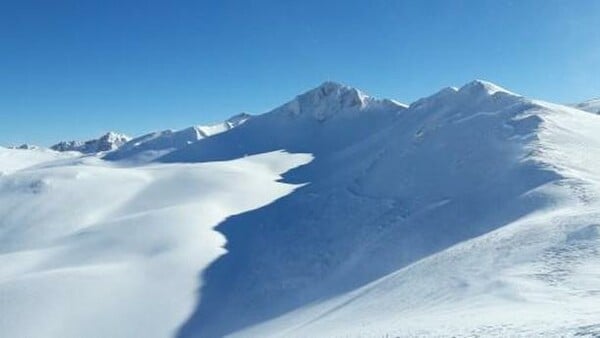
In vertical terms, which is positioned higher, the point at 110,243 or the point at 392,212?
the point at 110,243

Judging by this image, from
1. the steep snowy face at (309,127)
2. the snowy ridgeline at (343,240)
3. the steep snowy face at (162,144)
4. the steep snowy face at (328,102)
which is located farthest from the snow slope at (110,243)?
the steep snowy face at (328,102)

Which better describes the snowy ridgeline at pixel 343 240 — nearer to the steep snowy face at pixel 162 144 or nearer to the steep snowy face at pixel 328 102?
the steep snowy face at pixel 328 102

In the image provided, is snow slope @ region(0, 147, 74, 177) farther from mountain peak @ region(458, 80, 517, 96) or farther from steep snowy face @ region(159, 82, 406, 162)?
mountain peak @ region(458, 80, 517, 96)

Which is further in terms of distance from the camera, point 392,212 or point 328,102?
point 328,102

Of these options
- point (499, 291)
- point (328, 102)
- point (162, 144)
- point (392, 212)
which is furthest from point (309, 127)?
point (499, 291)

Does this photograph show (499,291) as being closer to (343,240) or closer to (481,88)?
(343,240)

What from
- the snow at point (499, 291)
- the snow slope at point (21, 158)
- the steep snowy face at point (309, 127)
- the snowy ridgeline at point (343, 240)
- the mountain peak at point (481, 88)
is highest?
the snow slope at point (21, 158)

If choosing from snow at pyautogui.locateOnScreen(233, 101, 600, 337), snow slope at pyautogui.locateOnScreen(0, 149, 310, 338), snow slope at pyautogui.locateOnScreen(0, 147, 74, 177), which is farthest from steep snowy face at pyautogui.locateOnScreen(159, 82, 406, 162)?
snow at pyautogui.locateOnScreen(233, 101, 600, 337)
